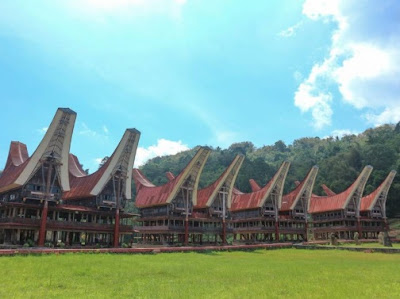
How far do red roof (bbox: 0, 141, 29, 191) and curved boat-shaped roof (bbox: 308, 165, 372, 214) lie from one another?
151ft

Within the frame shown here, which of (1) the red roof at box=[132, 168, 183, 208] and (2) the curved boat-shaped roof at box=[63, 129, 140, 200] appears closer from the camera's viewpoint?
(2) the curved boat-shaped roof at box=[63, 129, 140, 200]

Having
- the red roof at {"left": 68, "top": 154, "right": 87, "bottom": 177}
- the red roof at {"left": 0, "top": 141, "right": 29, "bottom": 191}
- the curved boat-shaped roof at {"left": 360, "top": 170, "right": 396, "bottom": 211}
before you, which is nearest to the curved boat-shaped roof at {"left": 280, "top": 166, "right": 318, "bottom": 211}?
the curved boat-shaped roof at {"left": 360, "top": 170, "right": 396, "bottom": 211}

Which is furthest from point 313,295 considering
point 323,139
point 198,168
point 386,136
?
point 323,139

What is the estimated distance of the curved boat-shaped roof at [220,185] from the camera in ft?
163

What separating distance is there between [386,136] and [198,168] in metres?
87.4

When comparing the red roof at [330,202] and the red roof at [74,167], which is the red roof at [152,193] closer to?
the red roof at [74,167]

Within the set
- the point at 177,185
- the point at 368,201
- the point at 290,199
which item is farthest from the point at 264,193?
the point at 368,201

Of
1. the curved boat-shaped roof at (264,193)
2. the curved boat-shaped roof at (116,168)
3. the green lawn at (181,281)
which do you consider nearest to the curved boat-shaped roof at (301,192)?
the curved boat-shaped roof at (264,193)

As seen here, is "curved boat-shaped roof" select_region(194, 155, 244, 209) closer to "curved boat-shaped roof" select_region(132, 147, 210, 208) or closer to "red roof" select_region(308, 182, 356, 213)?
"curved boat-shaped roof" select_region(132, 147, 210, 208)

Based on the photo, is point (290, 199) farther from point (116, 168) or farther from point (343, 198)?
point (116, 168)

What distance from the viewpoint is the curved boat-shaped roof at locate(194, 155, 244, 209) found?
163 feet

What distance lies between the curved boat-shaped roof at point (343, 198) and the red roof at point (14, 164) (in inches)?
1814

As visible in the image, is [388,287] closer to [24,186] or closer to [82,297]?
[82,297]

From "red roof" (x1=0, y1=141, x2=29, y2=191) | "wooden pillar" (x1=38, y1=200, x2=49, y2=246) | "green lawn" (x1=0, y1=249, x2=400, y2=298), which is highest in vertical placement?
"red roof" (x1=0, y1=141, x2=29, y2=191)
